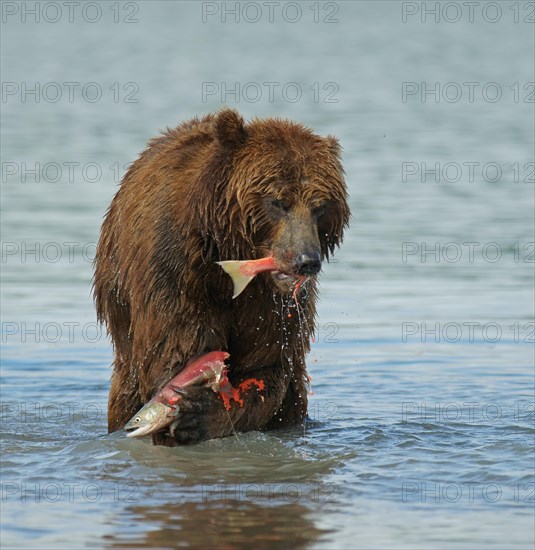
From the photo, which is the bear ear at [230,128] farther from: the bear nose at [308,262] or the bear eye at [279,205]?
the bear nose at [308,262]

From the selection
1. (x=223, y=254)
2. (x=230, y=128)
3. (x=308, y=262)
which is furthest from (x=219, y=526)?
(x=230, y=128)

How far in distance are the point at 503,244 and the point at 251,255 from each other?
27.2ft

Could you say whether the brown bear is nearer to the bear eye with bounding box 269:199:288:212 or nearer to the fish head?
the bear eye with bounding box 269:199:288:212

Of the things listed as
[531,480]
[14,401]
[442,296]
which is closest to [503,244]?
[442,296]

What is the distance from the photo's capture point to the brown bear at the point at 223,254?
7.33 meters

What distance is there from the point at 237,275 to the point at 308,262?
0.43m

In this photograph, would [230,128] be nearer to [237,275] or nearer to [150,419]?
[237,275]

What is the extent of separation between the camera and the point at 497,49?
54.5 meters

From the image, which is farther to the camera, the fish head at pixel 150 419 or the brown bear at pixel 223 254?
the fish head at pixel 150 419

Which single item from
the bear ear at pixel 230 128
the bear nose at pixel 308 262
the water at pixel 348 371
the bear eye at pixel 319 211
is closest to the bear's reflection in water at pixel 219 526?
the water at pixel 348 371

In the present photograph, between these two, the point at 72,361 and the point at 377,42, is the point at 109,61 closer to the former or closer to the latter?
the point at 377,42

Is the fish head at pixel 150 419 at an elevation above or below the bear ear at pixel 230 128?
below

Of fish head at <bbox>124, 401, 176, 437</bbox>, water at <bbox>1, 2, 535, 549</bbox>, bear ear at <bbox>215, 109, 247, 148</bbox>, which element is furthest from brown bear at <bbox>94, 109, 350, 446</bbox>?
water at <bbox>1, 2, 535, 549</bbox>

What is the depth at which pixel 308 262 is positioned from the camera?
7090 mm
